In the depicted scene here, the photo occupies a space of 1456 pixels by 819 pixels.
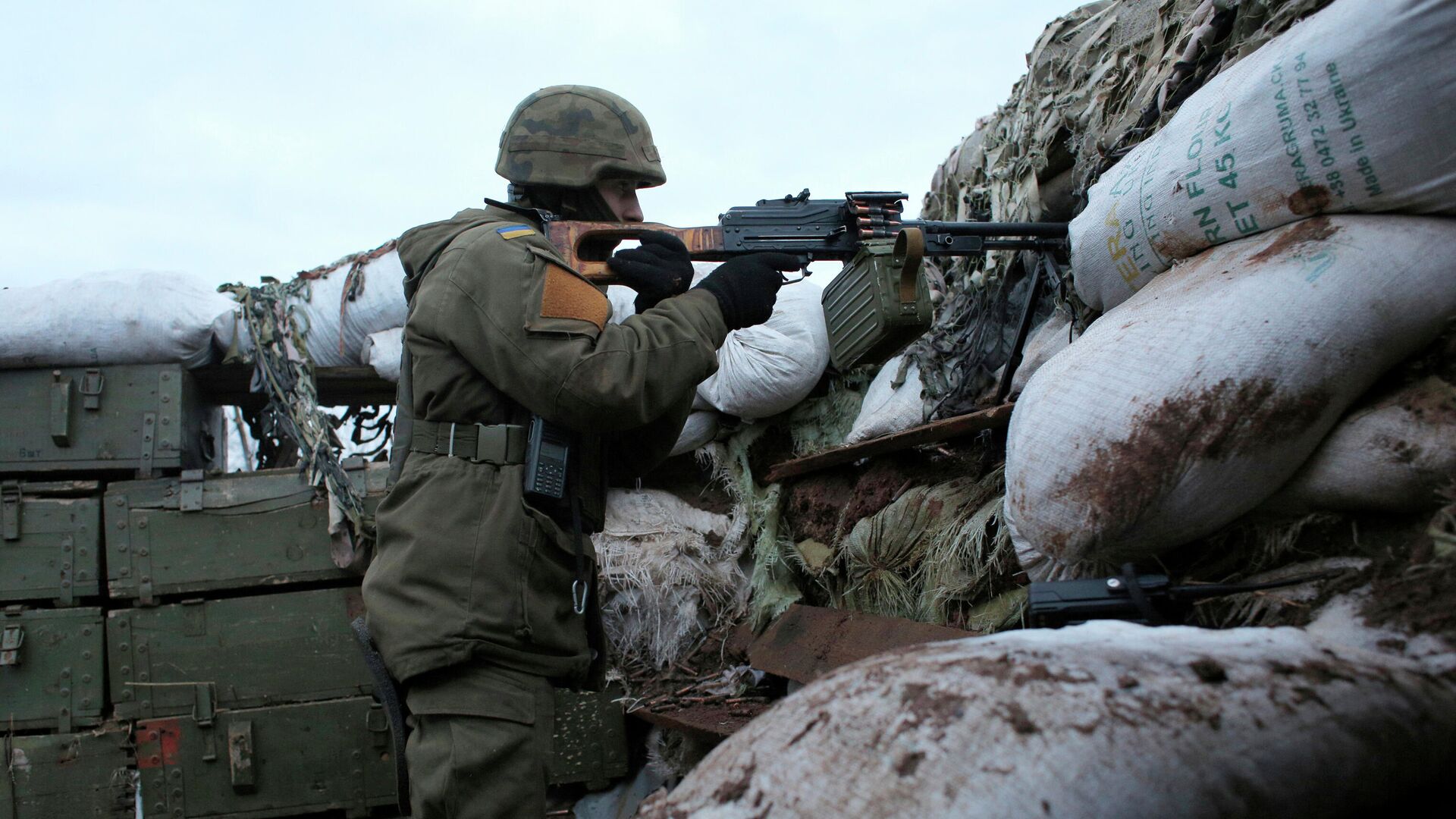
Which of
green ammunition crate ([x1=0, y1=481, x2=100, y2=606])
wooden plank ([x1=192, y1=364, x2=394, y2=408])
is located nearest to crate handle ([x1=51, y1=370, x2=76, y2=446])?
green ammunition crate ([x1=0, y1=481, x2=100, y2=606])

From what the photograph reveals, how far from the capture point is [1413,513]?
1.39 m

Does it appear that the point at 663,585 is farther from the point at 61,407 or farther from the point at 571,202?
the point at 61,407

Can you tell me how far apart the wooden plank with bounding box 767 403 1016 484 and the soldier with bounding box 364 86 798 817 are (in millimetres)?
537

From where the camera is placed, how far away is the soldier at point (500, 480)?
1862mm

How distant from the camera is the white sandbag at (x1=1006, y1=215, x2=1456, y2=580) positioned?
4.71 feet

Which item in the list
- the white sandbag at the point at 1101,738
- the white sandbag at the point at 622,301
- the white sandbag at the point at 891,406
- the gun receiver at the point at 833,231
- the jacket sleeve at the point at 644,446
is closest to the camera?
the white sandbag at the point at 1101,738

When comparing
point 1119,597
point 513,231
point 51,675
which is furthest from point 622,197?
point 51,675

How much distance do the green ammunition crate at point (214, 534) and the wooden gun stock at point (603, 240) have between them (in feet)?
5.02

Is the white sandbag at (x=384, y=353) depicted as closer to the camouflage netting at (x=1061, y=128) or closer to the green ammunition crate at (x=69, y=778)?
the green ammunition crate at (x=69, y=778)

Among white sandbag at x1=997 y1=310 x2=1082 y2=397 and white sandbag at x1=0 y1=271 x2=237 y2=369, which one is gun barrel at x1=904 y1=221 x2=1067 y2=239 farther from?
white sandbag at x1=0 y1=271 x2=237 y2=369

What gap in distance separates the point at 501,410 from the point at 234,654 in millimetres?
1955

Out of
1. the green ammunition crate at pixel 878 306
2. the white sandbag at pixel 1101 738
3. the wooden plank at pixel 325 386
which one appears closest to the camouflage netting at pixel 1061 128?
the green ammunition crate at pixel 878 306

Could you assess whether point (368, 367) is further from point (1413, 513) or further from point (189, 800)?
point (1413, 513)

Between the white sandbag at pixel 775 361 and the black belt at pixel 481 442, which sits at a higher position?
the white sandbag at pixel 775 361
